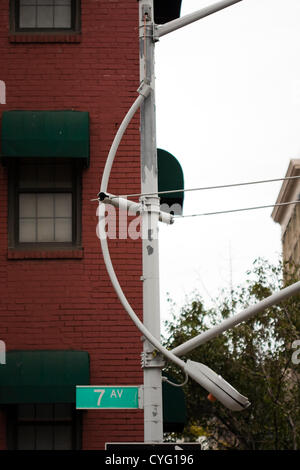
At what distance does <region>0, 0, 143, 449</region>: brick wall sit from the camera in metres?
12.4

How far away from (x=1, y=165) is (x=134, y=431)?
14.1 ft

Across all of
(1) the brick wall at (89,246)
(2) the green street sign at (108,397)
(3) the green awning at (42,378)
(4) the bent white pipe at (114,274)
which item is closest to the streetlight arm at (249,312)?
(4) the bent white pipe at (114,274)

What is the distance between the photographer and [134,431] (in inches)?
483

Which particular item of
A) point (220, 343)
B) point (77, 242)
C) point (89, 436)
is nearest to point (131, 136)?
point (77, 242)

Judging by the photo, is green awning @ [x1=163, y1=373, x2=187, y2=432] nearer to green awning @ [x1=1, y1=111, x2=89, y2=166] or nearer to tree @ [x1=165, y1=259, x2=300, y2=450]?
green awning @ [x1=1, y1=111, x2=89, y2=166]

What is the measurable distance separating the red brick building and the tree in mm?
14235

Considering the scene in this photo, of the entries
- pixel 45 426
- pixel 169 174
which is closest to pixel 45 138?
pixel 169 174

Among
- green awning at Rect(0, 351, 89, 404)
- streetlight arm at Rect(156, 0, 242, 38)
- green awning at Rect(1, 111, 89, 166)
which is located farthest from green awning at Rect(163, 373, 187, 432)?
streetlight arm at Rect(156, 0, 242, 38)

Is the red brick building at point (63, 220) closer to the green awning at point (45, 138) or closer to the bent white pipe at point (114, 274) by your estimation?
the green awning at point (45, 138)

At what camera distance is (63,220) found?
43.1ft

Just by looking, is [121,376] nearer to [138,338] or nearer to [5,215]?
[138,338]

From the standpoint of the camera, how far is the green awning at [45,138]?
12672mm

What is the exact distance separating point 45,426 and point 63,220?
2.98 meters

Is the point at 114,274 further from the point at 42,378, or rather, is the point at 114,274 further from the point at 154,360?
the point at 42,378
